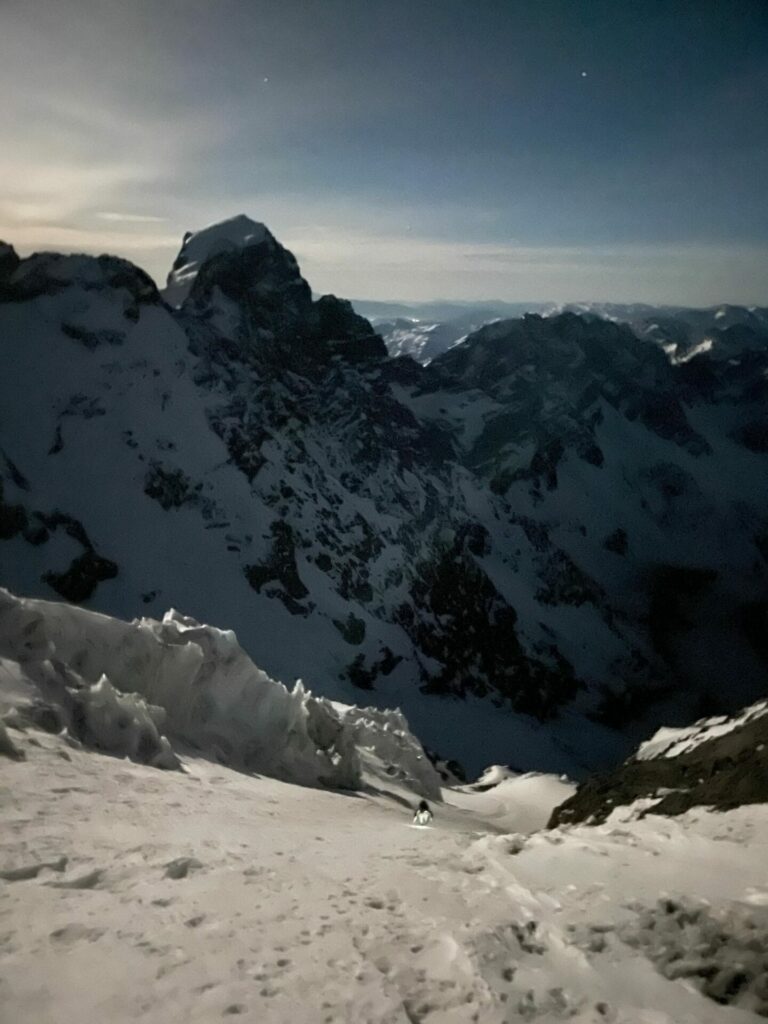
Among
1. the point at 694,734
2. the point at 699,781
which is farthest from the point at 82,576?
the point at 699,781

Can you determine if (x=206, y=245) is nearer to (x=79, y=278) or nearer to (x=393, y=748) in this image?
(x=79, y=278)

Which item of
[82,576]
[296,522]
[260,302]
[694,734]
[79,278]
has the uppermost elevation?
[260,302]

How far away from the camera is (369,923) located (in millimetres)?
7027

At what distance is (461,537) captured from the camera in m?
139

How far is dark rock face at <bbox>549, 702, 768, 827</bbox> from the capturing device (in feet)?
35.7

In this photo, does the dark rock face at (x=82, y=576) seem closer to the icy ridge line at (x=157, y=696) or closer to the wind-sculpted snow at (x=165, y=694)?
the icy ridge line at (x=157, y=696)

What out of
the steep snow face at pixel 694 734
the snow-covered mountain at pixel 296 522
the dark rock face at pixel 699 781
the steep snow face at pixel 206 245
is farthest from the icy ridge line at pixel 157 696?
the steep snow face at pixel 206 245

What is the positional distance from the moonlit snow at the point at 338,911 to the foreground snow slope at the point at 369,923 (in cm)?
2

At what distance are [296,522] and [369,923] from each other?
101 meters

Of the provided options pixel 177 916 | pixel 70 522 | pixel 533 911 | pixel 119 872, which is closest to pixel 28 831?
pixel 119 872

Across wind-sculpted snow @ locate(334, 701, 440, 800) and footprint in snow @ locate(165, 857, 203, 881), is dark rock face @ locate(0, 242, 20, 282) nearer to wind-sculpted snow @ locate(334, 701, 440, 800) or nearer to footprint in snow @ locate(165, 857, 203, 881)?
wind-sculpted snow @ locate(334, 701, 440, 800)

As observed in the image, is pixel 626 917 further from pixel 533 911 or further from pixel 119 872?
pixel 119 872

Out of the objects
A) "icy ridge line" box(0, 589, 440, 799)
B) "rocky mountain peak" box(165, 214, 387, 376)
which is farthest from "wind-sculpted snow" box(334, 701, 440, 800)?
"rocky mountain peak" box(165, 214, 387, 376)

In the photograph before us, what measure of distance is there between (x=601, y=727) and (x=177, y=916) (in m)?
131
